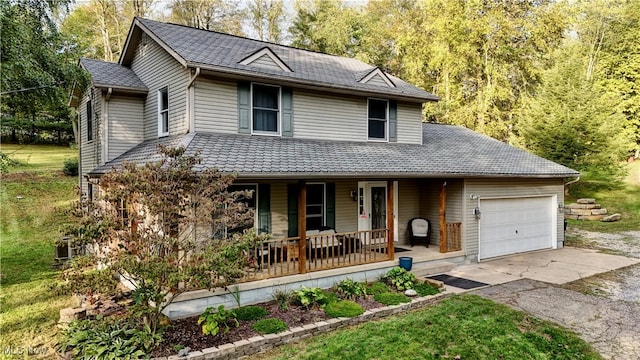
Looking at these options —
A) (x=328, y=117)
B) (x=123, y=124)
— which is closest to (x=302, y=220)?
(x=328, y=117)

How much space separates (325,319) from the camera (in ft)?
23.1

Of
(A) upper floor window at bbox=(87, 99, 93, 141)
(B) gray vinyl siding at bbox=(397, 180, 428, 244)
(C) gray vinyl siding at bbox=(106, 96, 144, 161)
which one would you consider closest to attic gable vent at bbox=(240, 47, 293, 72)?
(C) gray vinyl siding at bbox=(106, 96, 144, 161)

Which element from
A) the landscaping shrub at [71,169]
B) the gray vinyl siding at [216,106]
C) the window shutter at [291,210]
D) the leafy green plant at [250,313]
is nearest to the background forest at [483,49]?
the landscaping shrub at [71,169]

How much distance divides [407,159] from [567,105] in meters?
15.3

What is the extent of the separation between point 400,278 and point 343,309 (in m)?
2.26

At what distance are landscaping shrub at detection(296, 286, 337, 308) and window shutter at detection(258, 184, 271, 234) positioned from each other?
8.91ft

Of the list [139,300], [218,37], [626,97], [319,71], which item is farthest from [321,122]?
[626,97]

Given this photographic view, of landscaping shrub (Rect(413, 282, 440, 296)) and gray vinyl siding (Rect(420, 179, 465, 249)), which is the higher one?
gray vinyl siding (Rect(420, 179, 465, 249))

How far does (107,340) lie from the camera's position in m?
5.75

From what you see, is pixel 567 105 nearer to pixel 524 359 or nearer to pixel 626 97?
pixel 626 97

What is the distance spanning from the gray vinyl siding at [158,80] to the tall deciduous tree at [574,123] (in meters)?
20.0

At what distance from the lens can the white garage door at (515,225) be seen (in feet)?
39.7

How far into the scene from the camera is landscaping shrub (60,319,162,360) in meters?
5.50

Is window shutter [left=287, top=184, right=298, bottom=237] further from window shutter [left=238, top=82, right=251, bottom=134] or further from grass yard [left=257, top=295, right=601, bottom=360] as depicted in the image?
grass yard [left=257, top=295, right=601, bottom=360]
